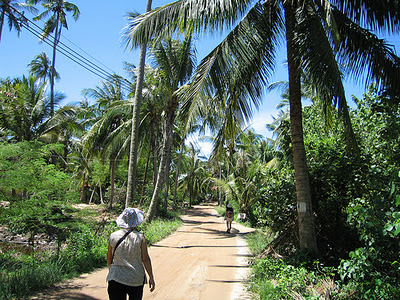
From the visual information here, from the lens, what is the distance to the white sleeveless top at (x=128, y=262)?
3012 mm

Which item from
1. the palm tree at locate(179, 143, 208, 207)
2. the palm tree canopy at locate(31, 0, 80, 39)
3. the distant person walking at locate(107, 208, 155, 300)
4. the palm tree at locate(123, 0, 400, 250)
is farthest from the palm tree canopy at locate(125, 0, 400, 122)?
the palm tree at locate(179, 143, 208, 207)

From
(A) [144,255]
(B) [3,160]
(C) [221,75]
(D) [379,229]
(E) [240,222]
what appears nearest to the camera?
(A) [144,255]

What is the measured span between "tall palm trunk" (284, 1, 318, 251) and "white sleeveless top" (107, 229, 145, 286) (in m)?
3.94

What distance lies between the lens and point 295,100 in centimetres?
633

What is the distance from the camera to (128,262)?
3.05m

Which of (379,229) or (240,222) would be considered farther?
(240,222)

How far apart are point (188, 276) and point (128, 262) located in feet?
12.5

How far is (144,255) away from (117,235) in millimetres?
377

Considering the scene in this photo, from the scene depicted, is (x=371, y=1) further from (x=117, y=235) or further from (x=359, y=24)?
(x=117, y=235)

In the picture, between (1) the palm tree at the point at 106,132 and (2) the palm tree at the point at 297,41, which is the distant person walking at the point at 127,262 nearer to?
(2) the palm tree at the point at 297,41

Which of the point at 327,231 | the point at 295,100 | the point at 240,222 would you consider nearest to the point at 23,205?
the point at 295,100

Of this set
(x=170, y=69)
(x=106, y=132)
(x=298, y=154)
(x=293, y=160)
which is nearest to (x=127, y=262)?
(x=298, y=154)

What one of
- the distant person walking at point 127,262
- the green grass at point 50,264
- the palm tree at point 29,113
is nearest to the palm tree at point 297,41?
the distant person walking at point 127,262

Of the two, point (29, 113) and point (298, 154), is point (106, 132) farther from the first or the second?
point (298, 154)
